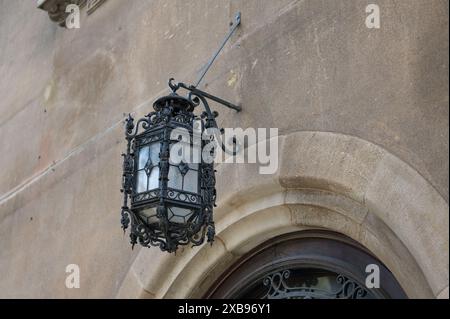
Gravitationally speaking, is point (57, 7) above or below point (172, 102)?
above

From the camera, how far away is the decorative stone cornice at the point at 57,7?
6402 mm

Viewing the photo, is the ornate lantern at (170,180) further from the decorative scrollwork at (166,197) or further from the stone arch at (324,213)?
the stone arch at (324,213)

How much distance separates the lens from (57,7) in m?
6.45

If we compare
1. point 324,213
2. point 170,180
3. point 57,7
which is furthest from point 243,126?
point 57,7

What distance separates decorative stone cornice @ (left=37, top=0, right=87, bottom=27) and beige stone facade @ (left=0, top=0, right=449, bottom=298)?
0.42 feet

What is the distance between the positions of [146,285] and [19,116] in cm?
286

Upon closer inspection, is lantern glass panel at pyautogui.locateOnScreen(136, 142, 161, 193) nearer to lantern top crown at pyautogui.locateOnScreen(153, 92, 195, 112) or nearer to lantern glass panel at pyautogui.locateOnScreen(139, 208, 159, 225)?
lantern glass panel at pyautogui.locateOnScreen(139, 208, 159, 225)

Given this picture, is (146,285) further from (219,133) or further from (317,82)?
(317,82)

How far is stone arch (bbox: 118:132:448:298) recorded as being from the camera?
10.0 ft

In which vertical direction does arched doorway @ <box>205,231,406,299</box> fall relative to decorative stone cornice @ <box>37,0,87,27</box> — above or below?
below

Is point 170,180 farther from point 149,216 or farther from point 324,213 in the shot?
point 324,213

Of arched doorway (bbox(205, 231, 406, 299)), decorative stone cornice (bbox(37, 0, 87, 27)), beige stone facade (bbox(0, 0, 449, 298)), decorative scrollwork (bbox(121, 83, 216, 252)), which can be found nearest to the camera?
beige stone facade (bbox(0, 0, 449, 298))

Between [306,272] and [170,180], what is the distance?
0.99 meters

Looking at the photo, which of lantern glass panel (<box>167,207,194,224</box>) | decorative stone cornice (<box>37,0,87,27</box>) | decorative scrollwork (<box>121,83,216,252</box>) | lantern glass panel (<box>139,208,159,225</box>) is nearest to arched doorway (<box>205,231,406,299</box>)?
decorative scrollwork (<box>121,83,216,252</box>)
